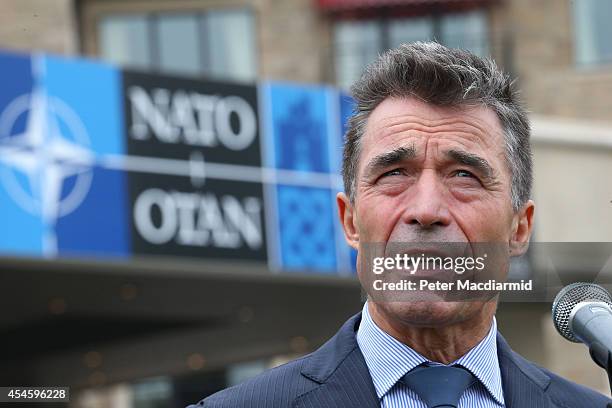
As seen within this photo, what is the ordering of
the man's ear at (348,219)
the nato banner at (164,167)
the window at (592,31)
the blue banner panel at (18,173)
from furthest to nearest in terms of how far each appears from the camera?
the window at (592,31) → the nato banner at (164,167) → the blue banner panel at (18,173) → the man's ear at (348,219)

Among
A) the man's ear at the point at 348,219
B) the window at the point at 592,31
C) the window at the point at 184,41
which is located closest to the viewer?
the man's ear at the point at 348,219

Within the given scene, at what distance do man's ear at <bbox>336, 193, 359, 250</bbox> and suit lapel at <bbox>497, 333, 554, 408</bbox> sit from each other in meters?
0.38

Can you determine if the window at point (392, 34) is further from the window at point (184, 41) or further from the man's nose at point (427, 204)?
the man's nose at point (427, 204)

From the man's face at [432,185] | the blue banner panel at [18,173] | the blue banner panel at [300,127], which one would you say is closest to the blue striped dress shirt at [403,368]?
the man's face at [432,185]

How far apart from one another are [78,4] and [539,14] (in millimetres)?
7384

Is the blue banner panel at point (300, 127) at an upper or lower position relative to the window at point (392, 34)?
lower

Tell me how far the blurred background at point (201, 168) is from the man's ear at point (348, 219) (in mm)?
7574

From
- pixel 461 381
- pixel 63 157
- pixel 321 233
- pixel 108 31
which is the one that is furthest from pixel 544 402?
pixel 108 31

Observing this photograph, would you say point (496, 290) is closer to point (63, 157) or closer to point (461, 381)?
point (461, 381)

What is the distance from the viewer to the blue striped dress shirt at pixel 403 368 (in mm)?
2873

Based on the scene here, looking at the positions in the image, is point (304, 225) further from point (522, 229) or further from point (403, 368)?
point (403, 368)

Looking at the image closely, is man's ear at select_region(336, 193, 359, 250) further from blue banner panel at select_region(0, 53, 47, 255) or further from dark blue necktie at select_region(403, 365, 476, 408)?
blue banner panel at select_region(0, 53, 47, 255)

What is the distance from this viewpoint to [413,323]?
2.84 m

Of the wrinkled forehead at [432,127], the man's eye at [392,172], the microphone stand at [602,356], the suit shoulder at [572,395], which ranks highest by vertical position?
the wrinkled forehead at [432,127]
